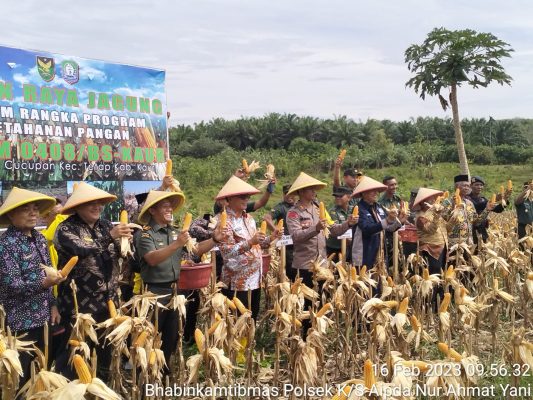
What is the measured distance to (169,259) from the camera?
13.7 feet

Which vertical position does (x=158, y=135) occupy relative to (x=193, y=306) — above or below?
above

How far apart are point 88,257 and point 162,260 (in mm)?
500

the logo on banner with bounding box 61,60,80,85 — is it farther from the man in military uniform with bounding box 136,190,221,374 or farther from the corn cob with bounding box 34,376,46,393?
the corn cob with bounding box 34,376,46,393

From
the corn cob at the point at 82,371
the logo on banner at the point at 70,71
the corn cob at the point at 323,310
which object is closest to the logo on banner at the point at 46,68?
the logo on banner at the point at 70,71

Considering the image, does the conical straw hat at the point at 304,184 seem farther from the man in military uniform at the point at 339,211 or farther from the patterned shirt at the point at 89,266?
the patterned shirt at the point at 89,266

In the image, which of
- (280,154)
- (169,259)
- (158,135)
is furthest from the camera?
(280,154)

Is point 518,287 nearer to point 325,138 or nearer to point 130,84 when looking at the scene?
point 130,84

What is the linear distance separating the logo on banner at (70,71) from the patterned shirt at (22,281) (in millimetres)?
2701

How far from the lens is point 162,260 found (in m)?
4.00

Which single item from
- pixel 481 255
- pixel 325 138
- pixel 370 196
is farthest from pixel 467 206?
pixel 325 138

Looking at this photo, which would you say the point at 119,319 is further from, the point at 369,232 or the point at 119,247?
the point at 369,232

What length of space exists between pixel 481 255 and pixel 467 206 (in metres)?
0.95

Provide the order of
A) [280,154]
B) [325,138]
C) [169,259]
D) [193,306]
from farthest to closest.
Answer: [325,138] → [280,154] → [193,306] → [169,259]

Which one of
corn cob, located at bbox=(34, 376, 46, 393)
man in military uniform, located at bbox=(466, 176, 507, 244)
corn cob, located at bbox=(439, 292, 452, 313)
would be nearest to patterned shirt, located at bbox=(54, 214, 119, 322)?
corn cob, located at bbox=(34, 376, 46, 393)
